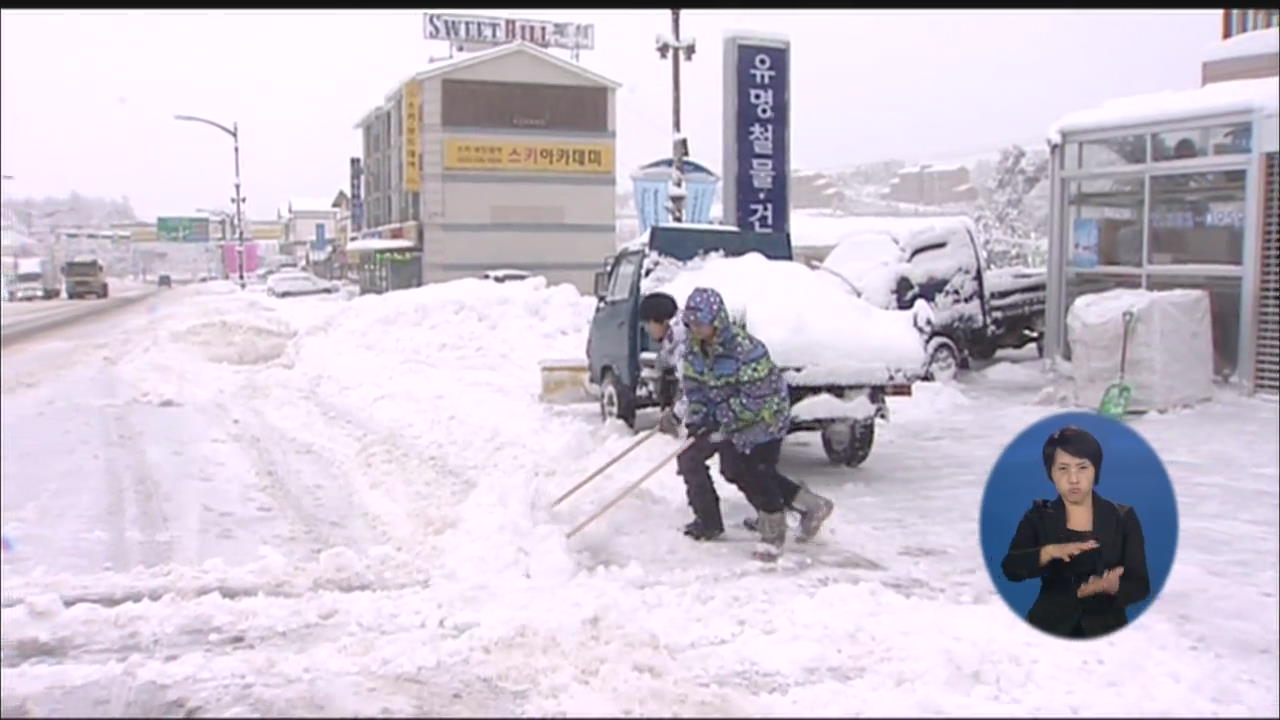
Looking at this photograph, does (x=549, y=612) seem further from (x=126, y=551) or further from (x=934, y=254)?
(x=934, y=254)

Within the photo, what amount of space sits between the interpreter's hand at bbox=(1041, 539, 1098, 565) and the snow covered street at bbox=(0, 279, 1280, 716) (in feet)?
4.88

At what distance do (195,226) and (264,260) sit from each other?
46.7 feet

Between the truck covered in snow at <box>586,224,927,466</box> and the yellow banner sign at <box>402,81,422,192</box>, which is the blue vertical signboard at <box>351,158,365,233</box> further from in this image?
the truck covered in snow at <box>586,224,927,466</box>

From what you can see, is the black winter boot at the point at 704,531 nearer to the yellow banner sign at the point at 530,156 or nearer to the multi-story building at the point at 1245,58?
the multi-story building at the point at 1245,58

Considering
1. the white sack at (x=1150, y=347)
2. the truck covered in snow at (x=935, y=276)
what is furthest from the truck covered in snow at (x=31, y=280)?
the white sack at (x=1150, y=347)

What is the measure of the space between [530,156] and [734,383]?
39415mm

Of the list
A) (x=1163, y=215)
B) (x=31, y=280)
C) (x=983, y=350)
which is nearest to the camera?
(x=1163, y=215)

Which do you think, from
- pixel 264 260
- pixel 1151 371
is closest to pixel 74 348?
pixel 1151 371

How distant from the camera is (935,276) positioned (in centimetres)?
1585

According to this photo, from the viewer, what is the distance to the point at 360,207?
198 feet

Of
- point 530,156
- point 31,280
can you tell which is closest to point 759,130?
point 530,156

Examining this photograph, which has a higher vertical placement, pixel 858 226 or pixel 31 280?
pixel 858 226

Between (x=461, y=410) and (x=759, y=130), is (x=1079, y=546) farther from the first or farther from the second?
(x=759, y=130)

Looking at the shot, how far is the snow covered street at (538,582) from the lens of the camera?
440 cm
